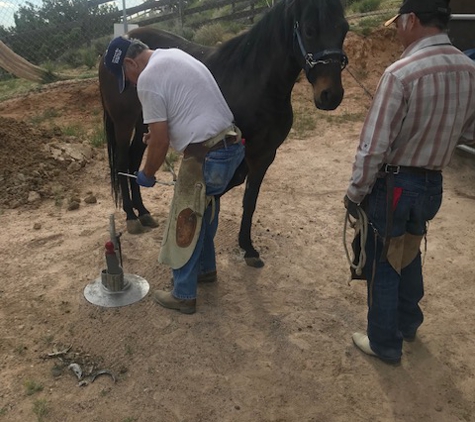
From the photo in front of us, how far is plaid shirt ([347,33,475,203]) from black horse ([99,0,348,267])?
0.80m

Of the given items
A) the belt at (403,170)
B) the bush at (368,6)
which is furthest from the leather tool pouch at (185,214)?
the bush at (368,6)

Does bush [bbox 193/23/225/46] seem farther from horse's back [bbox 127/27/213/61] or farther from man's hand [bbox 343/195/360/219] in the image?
man's hand [bbox 343/195/360/219]

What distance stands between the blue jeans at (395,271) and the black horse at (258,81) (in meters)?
0.85

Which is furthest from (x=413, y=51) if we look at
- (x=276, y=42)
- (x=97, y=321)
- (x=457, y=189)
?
(x=457, y=189)

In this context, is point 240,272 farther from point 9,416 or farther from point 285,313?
point 9,416

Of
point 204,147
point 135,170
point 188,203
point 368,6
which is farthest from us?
point 368,6

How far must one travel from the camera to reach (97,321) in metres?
2.87

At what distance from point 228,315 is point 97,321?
854 mm

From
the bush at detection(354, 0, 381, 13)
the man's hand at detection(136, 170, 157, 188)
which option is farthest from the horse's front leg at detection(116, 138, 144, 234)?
the bush at detection(354, 0, 381, 13)

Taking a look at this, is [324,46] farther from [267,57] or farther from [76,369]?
[76,369]

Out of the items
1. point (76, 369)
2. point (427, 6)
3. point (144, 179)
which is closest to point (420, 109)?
point (427, 6)

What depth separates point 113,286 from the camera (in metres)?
3.09

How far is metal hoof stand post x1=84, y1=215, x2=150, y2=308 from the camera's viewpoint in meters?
2.97

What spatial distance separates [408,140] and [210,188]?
1.17m
